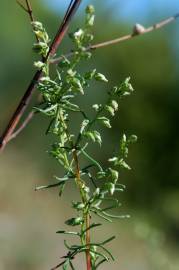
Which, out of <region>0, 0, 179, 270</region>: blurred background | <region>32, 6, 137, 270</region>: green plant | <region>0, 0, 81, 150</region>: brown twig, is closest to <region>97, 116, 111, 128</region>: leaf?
<region>32, 6, 137, 270</region>: green plant

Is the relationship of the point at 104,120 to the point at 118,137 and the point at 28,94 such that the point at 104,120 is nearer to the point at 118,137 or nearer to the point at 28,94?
the point at 28,94

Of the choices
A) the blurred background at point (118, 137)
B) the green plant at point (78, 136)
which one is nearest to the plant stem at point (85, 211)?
the green plant at point (78, 136)

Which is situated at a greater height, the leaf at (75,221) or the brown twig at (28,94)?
the brown twig at (28,94)

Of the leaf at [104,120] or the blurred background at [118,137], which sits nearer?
the leaf at [104,120]

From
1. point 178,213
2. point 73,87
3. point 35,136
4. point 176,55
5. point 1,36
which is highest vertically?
point 1,36

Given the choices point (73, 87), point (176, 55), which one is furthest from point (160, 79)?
point (73, 87)

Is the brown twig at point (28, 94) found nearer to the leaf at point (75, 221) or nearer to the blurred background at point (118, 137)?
the leaf at point (75, 221)

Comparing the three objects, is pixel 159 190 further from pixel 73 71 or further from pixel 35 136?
pixel 73 71

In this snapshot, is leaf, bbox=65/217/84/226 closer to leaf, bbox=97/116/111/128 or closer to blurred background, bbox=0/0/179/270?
leaf, bbox=97/116/111/128
